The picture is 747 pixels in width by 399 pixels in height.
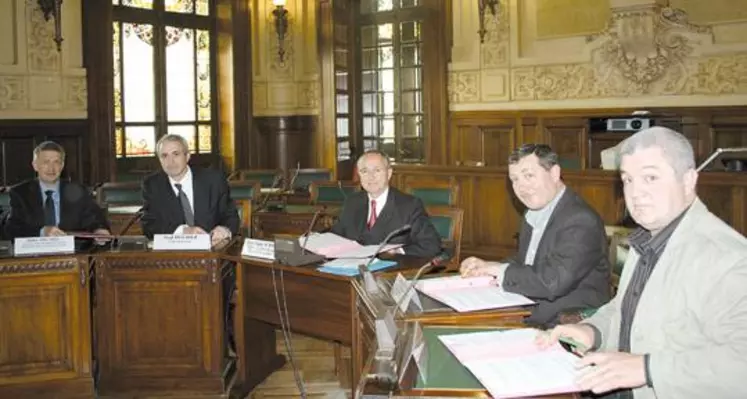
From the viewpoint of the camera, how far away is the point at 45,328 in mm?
3844

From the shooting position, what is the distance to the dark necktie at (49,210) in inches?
175

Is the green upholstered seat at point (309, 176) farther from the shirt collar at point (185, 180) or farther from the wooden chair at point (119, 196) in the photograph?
the shirt collar at point (185, 180)

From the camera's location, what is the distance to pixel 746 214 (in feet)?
17.4

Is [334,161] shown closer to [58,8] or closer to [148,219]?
[58,8]

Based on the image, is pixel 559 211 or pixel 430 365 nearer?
pixel 430 365

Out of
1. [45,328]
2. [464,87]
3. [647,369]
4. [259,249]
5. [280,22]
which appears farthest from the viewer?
[280,22]

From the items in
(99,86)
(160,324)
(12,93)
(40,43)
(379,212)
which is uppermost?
(40,43)

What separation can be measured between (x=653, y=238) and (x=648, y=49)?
6.35 metres

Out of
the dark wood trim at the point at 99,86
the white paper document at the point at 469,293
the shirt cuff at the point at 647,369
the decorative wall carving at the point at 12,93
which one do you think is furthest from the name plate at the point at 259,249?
the dark wood trim at the point at 99,86

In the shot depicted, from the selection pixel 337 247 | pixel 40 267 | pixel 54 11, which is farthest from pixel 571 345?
pixel 54 11

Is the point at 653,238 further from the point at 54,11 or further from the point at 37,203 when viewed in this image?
the point at 54,11

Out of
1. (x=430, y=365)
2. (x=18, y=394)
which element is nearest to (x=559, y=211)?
(x=430, y=365)

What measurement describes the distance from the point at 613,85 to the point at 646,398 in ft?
21.7

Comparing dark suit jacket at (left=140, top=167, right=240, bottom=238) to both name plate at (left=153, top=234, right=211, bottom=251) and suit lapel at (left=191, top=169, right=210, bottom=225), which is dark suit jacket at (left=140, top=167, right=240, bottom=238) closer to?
suit lapel at (left=191, top=169, right=210, bottom=225)
